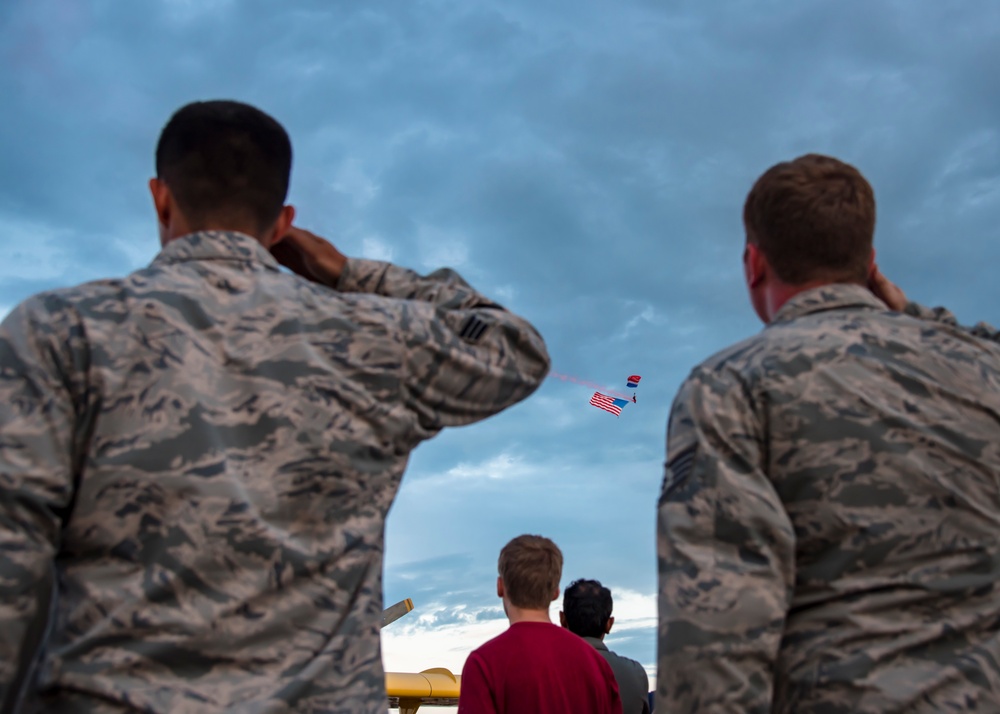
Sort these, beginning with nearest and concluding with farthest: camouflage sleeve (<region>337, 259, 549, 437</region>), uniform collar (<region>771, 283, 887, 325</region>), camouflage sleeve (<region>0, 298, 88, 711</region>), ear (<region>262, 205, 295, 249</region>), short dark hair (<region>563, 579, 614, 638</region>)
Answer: camouflage sleeve (<region>0, 298, 88, 711</region>), camouflage sleeve (<region>337, 259, 549, 437</region>), ear (<region>262, 205, 295, 249</region>), uniform collar (<region>771, 283, 887, 325</region>), short dark hair (<region>563, 579, 614, 638</region>)

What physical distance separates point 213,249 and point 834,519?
1.80 m

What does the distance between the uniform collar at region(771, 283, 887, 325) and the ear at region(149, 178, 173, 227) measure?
5.92 ft

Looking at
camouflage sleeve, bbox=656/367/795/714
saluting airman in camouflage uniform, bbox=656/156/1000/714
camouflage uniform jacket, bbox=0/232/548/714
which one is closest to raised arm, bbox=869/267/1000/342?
saluting airman in camouflage uniform, bbox=656/156/1000/714

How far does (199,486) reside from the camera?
2297mm

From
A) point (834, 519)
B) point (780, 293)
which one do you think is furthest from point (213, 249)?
point (834, 519)

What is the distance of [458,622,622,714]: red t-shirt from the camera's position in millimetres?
4859

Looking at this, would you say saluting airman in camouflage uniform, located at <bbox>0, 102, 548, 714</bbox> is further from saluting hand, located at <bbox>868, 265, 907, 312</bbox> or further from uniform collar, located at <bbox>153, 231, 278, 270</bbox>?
saluting hand, located at <bbox>868, 265, 907, 312</bbox>

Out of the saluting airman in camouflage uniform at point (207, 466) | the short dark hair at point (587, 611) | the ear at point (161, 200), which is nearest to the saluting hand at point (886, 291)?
the saluting airman in camouflage uniform at point (207, 466)

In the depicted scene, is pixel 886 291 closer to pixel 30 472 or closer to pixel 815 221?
pixel 815 221

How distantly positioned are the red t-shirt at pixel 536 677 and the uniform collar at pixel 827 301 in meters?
2.61

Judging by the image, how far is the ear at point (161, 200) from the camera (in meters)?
2.82

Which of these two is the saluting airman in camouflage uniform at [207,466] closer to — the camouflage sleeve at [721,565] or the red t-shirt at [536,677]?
the camouflage sleeve at [721,565]

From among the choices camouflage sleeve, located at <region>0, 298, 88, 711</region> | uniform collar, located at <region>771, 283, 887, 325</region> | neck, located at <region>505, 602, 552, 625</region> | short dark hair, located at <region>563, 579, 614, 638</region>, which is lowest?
camouflage sleeve, located at <region>0, 298, 88, 711</region>

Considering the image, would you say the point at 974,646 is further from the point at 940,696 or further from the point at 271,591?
the point at 271,591
